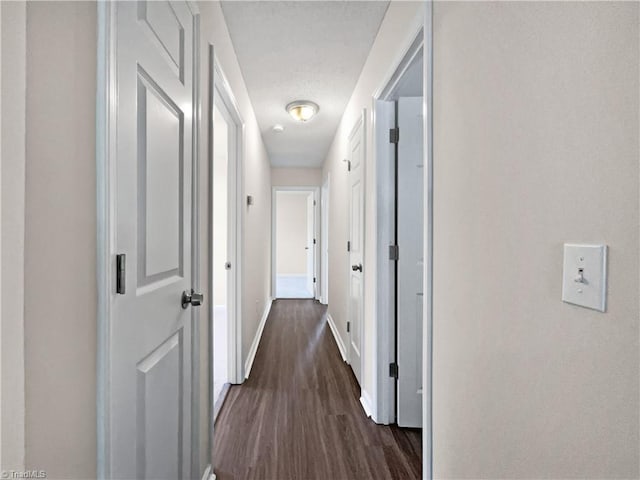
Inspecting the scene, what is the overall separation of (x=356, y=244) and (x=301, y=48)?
4.86 feet

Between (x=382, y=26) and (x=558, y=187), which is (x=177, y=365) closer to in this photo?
(x=558, y=187)

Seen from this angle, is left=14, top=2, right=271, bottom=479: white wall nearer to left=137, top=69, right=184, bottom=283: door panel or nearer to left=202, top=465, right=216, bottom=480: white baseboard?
left=137, top=69, right=184, bottom=283: door panel

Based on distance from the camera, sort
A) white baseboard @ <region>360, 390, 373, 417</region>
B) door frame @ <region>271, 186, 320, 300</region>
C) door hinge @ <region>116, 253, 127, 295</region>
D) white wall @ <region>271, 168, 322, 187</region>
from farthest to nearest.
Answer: white wall @ <region>271, 168, 322, 187</region> → door frame @ <region>271, 186, 320, 300</region> → white baseboard @ <region>360, 390, 373, 417</region> → door hinge @ <region>116, 253, 127, 295</region>

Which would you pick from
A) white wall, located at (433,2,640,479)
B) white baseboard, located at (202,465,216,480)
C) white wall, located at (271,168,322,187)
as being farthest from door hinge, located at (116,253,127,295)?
white wall, located at (271,168,322,187)

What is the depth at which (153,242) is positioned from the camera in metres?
0.97

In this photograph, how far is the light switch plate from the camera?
0.56 metres

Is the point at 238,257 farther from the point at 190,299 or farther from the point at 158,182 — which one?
the point at 158,182

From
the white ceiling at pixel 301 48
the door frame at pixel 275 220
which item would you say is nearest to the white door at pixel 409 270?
the white ceiling at pixel 301 48

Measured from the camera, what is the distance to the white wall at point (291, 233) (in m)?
8.50

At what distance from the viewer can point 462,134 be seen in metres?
1.03

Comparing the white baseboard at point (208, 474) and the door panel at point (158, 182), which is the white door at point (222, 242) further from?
the white baseboard at point (208, 474)

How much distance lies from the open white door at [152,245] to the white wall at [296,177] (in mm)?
4547

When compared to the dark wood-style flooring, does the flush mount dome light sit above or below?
above

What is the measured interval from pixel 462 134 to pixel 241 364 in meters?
2.29
